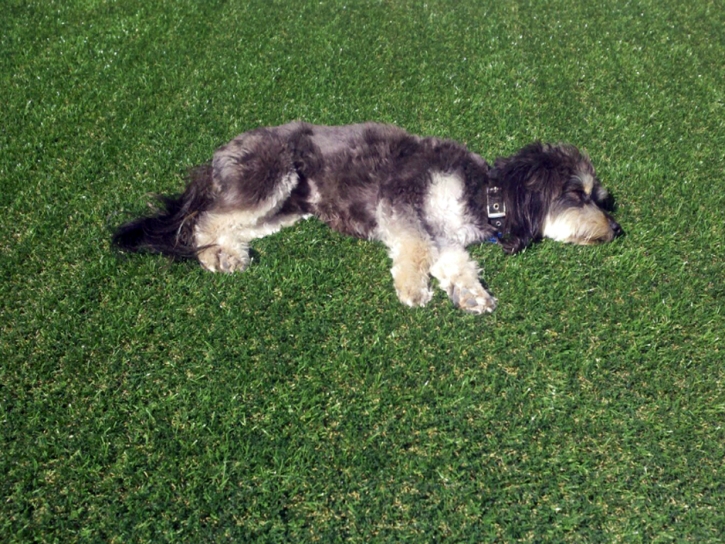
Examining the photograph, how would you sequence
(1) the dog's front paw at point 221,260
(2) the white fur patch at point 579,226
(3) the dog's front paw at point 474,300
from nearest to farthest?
(3) the dog's front paw at point 474,300 → (1) the dog's front paw at point 221,260 → (2) the white fur patch at point 579,226

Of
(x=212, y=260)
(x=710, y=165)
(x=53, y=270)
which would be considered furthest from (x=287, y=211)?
(x=710, y=165)

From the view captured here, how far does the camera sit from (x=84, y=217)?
5164 millimetres

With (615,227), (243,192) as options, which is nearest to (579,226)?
(615,227)

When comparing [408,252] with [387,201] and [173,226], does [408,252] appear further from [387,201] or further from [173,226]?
[173,226]

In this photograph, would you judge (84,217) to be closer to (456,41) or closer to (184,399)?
(184,399)

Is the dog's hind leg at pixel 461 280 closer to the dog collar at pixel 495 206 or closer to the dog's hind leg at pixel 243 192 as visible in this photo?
the dog collar at pixel 495 206

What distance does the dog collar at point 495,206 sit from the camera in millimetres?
4973

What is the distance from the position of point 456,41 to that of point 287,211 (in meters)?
4.64

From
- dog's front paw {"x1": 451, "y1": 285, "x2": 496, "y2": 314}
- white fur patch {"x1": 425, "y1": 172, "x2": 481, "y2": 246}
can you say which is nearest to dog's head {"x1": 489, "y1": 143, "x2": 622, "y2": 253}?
white fur patch {"x1": 425, "y1": 172, "x2": 481, "y2": 246}

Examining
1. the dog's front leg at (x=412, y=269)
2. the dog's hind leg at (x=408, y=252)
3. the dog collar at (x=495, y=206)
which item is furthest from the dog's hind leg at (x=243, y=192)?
the dog collar at (x=495, y=206)

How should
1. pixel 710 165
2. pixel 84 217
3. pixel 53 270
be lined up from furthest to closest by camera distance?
pixel 710 165 → pixel 84 217 → pixel 53 270

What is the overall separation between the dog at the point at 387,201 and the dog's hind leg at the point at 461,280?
12 mm

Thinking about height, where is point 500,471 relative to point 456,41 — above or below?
below

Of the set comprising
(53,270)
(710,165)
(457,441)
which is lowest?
(53,270)
